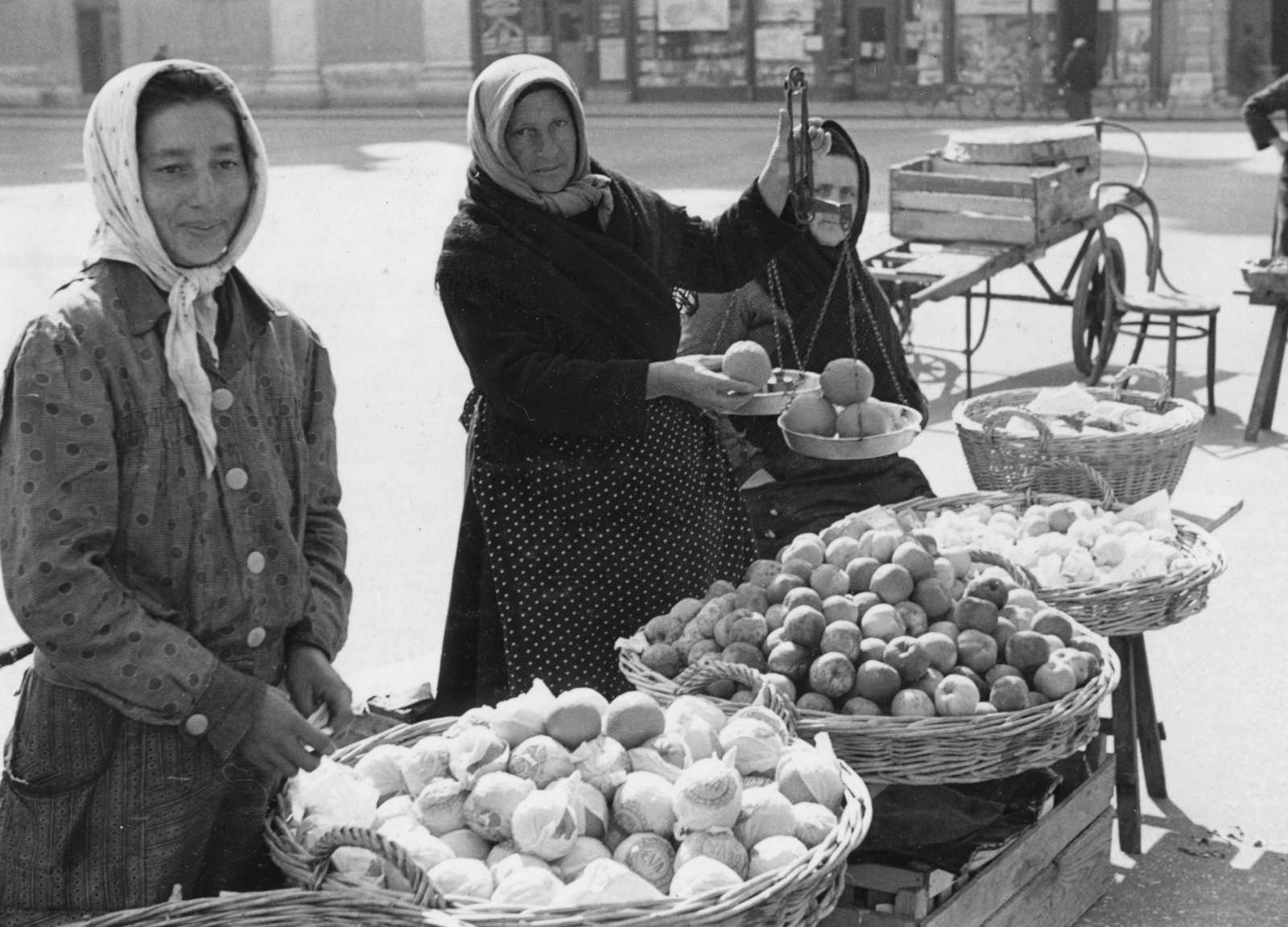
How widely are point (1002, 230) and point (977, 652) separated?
17.4ft

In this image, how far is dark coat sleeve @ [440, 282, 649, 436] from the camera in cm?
→ 274

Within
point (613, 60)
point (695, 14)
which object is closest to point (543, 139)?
point (695, 14)

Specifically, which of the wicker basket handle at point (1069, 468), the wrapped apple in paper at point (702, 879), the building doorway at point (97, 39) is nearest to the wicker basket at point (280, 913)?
the wrapped apple in paper at point (702, 879)

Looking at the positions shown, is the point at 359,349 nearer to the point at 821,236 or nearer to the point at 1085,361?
the point at 1085,361

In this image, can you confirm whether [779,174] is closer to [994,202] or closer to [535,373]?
[535,373]

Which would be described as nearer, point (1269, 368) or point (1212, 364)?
point (1269, 368)

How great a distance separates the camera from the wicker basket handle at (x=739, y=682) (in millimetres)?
2268

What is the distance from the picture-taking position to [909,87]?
21500mm

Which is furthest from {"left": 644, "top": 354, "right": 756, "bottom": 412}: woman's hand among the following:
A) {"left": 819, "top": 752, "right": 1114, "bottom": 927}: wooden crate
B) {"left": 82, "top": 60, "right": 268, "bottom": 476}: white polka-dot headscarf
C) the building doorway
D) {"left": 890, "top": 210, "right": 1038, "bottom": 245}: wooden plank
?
the building doorway

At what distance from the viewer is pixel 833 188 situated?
3852mm

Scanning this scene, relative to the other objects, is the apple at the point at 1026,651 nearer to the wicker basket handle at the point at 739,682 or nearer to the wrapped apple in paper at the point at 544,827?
the wicker basket handle at the point at 739,682

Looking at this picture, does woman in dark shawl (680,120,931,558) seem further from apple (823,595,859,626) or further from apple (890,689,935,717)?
apple (890,689,935,717)

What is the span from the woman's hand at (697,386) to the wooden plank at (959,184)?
16.6 ft

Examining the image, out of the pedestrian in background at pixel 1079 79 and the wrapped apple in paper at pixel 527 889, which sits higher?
the pedestrian in background at pixel 1079 79
